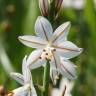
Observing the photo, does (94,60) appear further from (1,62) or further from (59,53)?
(59,53)

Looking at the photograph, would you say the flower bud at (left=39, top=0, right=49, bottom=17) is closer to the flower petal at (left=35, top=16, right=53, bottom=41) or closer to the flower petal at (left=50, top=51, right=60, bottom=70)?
the flower petal at (left=35, top=16, right=53, bottom=41)

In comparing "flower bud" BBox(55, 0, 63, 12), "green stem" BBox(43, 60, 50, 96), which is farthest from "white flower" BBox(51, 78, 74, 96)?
"flower bud" BBox(55, 0, 63, 12)

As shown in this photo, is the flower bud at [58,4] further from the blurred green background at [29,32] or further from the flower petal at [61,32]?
the blurred green background at [29,32]

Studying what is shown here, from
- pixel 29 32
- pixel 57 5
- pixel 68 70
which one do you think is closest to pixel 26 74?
pixel 68 70

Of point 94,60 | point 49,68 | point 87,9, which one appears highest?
point 49,68

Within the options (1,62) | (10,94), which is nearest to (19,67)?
(1,62)

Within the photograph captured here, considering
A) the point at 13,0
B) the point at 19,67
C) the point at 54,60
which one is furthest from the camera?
the point at 13,0

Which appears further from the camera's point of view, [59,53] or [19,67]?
[19,67]
